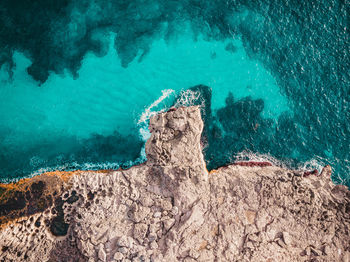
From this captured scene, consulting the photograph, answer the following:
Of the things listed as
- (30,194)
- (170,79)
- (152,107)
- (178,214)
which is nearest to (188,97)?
(170,79)

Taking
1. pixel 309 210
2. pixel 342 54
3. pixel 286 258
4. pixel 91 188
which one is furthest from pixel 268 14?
pixel 91 188

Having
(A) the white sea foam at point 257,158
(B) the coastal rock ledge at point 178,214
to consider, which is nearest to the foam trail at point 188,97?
(B) the coastal rock ledge at point 178,214

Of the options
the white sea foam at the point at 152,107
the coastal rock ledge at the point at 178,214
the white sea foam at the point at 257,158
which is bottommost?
the coastal rock ledge at the point at 178,214

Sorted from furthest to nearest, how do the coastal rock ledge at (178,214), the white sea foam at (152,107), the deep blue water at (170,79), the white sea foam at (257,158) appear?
the white sea foam at (257,158)
the white sea foam at (152,107)
the deep blue water at (170,79)
the coastal rock ledge at (178,214)

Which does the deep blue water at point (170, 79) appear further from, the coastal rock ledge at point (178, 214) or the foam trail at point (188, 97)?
the coastal rock ledge at point (178, 214)

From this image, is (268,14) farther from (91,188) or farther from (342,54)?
(91,188)

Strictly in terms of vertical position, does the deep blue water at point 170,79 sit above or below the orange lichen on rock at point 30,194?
above
